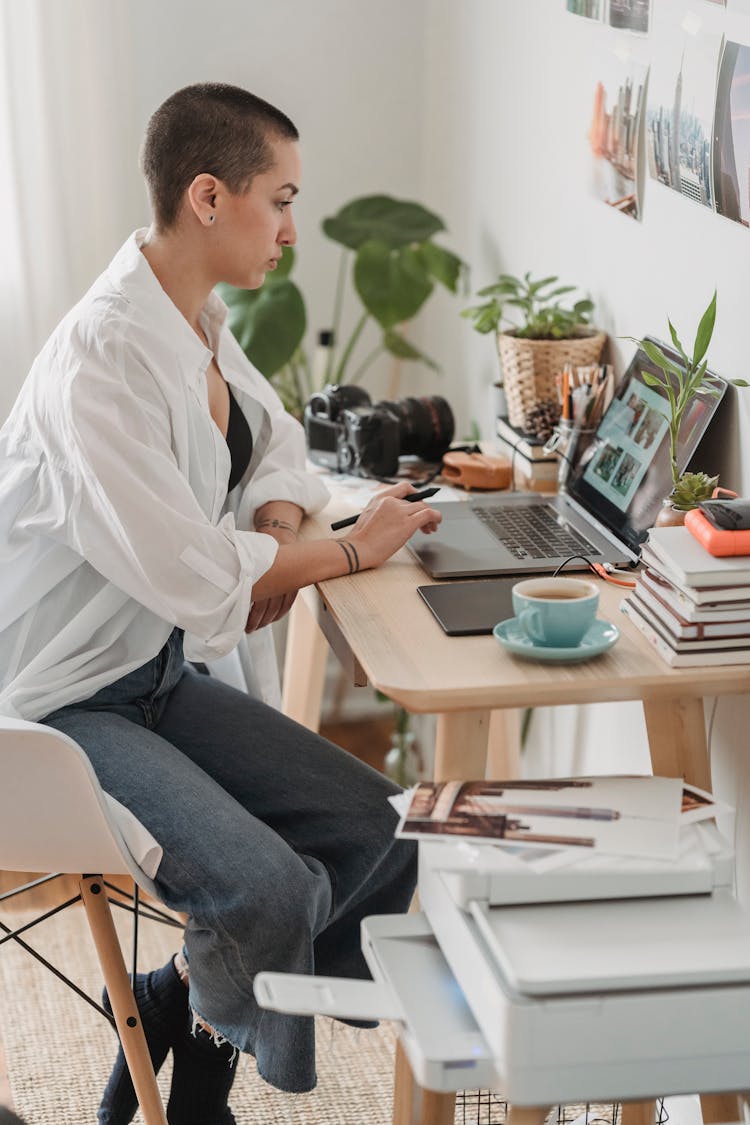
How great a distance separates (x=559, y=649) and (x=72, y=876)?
58.9 inches

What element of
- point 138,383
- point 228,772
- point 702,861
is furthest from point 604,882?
point 138,383

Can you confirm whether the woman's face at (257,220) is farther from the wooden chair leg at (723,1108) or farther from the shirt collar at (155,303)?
the wooden chair leg at (723,1108)

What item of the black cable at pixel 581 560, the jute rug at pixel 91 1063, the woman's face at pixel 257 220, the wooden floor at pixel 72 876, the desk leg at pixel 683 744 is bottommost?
the wooden floor at pixel 72 876

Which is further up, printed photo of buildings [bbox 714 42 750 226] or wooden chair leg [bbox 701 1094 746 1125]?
printed photo of buildings [bbox 714 42 750 226]

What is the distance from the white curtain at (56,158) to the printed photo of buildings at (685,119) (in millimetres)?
1241

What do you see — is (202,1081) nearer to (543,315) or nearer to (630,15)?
(543,315)

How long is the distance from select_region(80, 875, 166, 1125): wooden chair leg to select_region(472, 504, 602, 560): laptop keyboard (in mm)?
632

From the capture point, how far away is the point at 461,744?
4.43 feet

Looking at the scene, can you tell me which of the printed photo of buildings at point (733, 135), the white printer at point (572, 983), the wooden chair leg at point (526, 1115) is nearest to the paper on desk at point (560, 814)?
the white printer at point (572, 983)

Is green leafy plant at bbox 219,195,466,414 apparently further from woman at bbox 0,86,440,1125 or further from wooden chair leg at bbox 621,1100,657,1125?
wooden chair leg at bbox 621,1100,657,1125

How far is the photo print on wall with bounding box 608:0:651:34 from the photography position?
6.02ft

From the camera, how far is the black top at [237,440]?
1.87 metres

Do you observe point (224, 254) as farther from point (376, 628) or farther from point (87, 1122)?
point (87, 1122)

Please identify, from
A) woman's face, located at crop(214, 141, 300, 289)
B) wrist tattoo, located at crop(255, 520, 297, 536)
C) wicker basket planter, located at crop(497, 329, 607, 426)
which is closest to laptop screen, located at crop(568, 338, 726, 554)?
wicker basket planter, located at crop(497, 329, 607, 426)
